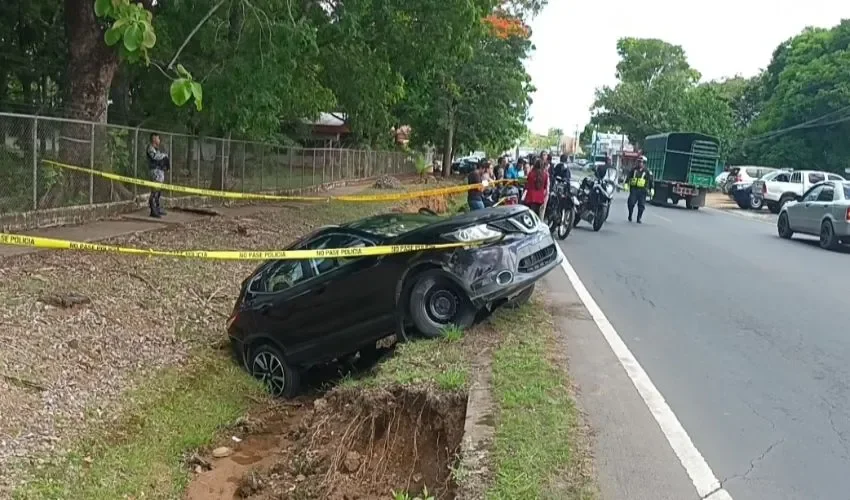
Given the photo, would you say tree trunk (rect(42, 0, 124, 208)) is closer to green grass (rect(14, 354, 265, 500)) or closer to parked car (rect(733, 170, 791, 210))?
green grass (rect(14, 354, 265, 500))

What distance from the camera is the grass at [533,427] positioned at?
4.19 meters

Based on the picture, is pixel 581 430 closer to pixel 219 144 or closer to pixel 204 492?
pixel 204 492

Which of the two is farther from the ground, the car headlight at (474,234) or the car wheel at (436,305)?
the car headlight at (474,234)

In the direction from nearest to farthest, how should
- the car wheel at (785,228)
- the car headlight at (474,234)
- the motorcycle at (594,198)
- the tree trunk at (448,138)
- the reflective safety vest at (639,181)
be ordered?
the car headlight at (474,234), the motorcycle at (594,198), the car wheel at (785,228), the reflective safety vest at (639,181), the tree trunk at (448,138)

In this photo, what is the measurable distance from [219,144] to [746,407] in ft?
54.6

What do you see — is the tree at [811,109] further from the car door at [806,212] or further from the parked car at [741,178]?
the car door at [806,212]

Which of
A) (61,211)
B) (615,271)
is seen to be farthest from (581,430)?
(61,211)

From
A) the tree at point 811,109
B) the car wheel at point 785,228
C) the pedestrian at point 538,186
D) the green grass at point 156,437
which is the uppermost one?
the tree at point 811,109

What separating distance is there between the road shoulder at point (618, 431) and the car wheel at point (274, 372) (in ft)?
9.09

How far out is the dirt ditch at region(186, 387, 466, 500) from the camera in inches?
217

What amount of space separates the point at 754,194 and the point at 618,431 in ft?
102

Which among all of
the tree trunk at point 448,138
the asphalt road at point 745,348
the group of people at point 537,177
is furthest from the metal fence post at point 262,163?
the tree trunk at point 448,138

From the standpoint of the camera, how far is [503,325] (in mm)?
8000

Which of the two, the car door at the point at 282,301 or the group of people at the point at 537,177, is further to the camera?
the group of people at the point at 537,177
